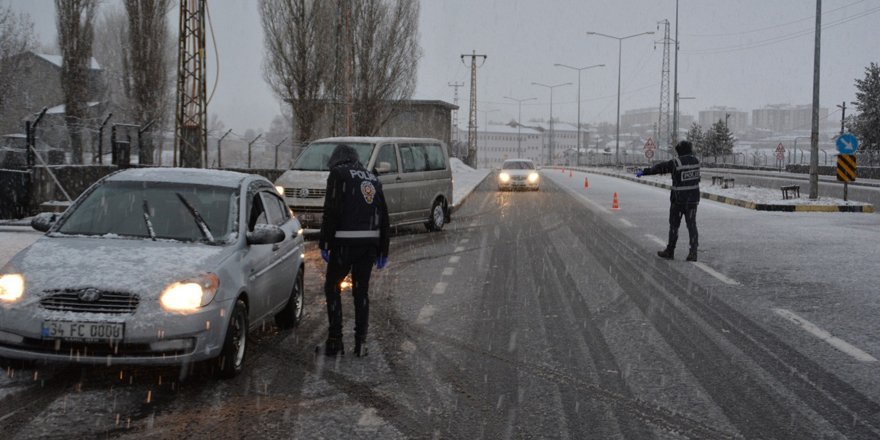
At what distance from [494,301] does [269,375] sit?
140 inches

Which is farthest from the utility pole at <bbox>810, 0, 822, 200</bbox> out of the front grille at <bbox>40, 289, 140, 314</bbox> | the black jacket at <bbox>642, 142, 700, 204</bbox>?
the front grille at <bbox>40, 289, 140, 314</bbox>

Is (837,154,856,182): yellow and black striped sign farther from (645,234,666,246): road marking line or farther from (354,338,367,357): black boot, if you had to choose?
(354,338,367,357): black boot

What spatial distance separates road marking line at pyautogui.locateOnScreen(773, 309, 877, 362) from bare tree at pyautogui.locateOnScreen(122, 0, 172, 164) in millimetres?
32840

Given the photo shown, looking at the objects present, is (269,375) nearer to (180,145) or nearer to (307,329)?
(307,329)

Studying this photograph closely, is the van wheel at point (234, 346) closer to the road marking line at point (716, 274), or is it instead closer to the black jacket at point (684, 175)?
the road marking line at point (716, 274)

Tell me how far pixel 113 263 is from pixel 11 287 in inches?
24.5

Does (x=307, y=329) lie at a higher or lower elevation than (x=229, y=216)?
lower

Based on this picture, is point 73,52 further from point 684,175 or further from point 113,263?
Answer: point 113,263

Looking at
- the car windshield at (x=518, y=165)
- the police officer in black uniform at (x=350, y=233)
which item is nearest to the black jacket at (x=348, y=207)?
Answer: the police officer in black uniform at (x=350, y=233)

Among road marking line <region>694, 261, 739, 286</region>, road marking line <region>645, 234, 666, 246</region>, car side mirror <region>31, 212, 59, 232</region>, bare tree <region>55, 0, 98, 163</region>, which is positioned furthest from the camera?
bare tree <region>55, 0, 98, 163</region>

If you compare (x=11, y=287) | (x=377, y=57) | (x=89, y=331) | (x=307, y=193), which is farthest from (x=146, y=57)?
(x=89, y=331)

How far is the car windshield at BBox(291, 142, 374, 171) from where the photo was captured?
15.7 m

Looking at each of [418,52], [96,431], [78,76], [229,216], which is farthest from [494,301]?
[418,52]

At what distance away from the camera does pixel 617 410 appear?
5.10 m
